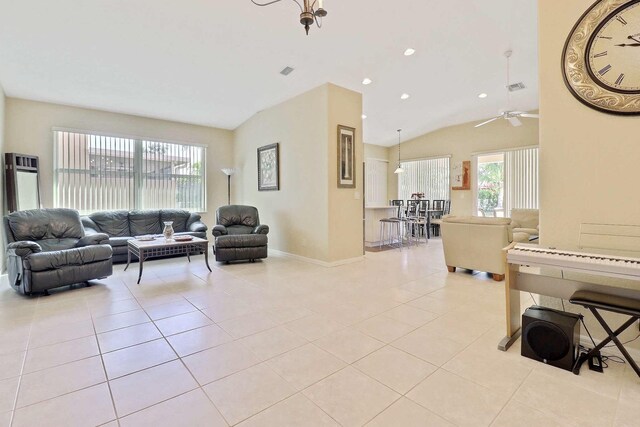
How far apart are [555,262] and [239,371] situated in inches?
89.2

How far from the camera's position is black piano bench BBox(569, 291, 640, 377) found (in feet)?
5.76

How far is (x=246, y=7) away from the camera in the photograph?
3.37 meters

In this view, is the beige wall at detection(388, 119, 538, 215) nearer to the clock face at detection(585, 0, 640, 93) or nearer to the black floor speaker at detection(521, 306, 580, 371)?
the clock face at detection(585, 0, 640, 93)

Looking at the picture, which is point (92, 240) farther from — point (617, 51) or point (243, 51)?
point (617, 51)

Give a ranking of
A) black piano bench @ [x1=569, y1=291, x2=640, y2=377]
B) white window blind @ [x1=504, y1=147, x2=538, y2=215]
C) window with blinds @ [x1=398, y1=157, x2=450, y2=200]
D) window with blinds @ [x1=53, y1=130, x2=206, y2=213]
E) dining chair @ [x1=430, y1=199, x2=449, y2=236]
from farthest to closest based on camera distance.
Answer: window with blinds @ [x1=398, y1=157, x2=450, y2=200], dining chair @ [x1=430, y1=199, x2=449, y2=236], white window blind @ [x1=504, y1=147, x2=538, y2=215], window with blinds @ [x1=53, y1=130, x2=206, y2=213], black piano bench @ [x1=569, y1=291, x2=640, y2=377]

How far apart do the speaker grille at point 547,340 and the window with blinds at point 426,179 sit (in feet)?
23.1

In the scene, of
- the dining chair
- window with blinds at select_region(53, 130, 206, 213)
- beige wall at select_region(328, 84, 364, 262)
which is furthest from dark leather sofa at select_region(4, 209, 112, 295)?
the dining chair

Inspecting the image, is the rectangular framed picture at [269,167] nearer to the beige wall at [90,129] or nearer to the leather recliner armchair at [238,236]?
the leather recliner armchair at [238,236]

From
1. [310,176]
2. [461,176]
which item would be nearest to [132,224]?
[310,176]

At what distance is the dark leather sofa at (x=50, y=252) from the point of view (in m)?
3.42

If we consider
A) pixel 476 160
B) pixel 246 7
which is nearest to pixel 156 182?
pixel 246 7

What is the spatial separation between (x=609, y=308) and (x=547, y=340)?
0.44m

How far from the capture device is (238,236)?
523 centimetres

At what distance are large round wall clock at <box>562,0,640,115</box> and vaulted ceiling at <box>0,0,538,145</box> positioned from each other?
1.70m
